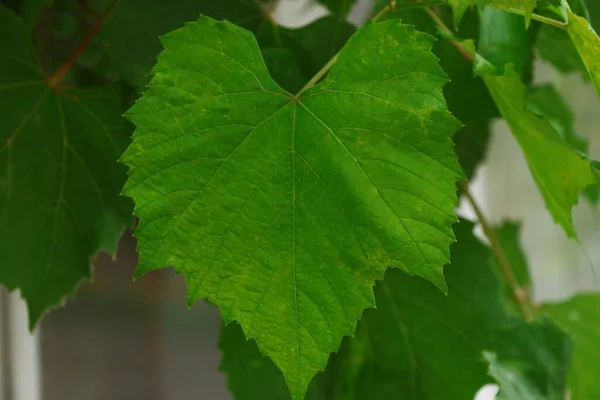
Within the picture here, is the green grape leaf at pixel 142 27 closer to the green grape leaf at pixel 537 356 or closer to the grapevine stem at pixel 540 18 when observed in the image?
the grapevine stem at pixel 540 18

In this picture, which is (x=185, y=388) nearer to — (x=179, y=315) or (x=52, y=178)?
(x=179, y=315)

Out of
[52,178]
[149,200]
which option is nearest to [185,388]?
[52,178]

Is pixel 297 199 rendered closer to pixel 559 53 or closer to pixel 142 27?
pixel 142 27

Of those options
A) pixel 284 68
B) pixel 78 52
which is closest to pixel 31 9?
pixel 78 52

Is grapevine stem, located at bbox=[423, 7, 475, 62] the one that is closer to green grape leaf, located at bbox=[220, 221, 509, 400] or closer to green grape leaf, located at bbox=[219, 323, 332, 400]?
green grape leaf, located at bbox=[220, 221, 509, 400]

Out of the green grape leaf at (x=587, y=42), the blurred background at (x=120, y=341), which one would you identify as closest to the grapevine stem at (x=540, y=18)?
the green grape leaf at (x=587, y=42)
